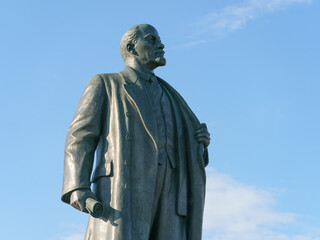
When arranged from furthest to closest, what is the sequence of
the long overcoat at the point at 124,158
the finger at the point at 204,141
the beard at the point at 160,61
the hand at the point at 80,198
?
the beard at the point at 160,61, the finger at the point at 204,141, the long overcoat at the point at 124,158, the hand at the point at 80,198

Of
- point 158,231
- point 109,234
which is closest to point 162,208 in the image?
point 158,231

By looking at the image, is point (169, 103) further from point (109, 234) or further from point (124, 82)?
point (109, 234)

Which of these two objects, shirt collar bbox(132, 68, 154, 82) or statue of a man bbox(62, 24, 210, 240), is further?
shirt collar bbox(132, 68, 154, 82)

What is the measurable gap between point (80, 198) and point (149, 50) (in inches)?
106

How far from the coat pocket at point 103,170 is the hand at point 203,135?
1495mm

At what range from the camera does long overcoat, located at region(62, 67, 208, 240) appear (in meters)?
9.96

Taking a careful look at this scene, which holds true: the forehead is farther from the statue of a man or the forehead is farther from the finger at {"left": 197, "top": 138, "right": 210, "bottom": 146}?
the finger at {"left": 197, "top": 138, "right": 210, "bottom": 146}

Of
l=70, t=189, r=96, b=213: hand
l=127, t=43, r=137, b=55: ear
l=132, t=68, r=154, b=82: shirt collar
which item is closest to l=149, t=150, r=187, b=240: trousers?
l=70, t=189, r=96, b=213: hand

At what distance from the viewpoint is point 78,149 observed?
10.2 m

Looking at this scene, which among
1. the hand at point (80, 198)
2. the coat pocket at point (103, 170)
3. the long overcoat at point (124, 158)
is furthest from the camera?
the coat pocket at point (103, 170)

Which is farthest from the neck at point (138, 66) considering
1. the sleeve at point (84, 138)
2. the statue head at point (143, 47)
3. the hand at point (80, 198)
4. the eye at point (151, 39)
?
the hand at point (80, 198)

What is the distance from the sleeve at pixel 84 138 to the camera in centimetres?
1005

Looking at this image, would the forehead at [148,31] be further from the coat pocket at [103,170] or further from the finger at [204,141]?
the coat pocket at [103,170]

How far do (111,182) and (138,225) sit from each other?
0.71m
